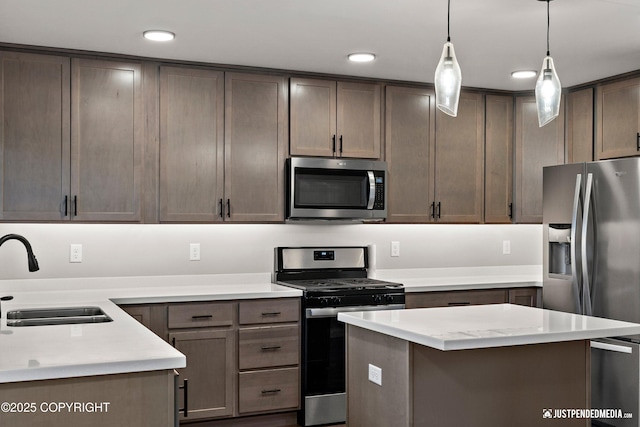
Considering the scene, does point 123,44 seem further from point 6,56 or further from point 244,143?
point 244,143

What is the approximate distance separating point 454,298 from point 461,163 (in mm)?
1036

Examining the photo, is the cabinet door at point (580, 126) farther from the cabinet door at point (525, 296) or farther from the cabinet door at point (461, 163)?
the cabinet door at point (525, 296)

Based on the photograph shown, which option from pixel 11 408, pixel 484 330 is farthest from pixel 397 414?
pixel 11 408

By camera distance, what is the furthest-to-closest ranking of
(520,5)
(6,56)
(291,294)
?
1. (291,294)
2. (6,56)
3. (520,5)

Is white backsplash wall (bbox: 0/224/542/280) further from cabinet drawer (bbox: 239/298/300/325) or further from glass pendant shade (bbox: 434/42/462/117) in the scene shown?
glass pendant shade (bbox: 434/42/462/117)

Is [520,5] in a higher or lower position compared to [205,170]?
higher

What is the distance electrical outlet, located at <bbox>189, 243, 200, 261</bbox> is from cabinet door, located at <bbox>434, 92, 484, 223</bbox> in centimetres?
174

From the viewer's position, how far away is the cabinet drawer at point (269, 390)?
4152 mm

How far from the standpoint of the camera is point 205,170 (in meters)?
4.38

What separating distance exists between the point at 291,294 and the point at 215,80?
1.45 meters

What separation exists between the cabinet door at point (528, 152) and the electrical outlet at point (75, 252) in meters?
3.14

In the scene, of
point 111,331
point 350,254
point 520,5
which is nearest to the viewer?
point 111,331

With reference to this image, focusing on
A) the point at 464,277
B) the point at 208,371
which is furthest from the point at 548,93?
the point at 464,277

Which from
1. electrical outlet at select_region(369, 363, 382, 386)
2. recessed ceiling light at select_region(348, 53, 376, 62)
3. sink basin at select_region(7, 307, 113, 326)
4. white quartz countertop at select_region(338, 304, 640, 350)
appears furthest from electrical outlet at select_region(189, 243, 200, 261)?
electrical outlet at select_region(369, 363, 382, 386)
